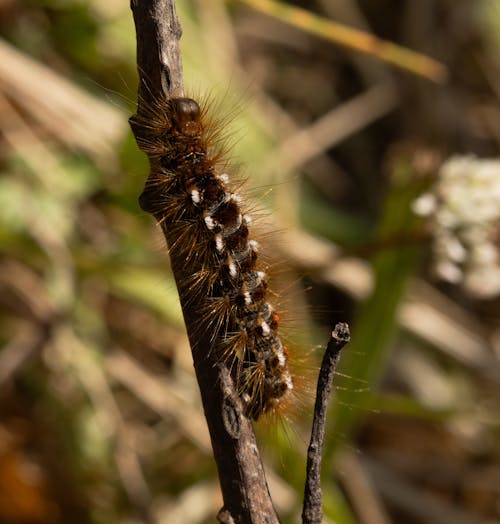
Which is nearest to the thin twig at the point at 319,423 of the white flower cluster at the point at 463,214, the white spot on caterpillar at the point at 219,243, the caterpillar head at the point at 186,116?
the white spot on caterpillar at the point at 219,243

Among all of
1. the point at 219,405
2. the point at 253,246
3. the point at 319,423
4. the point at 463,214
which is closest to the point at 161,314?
the point at 463,214

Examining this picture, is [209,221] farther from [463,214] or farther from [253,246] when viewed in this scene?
[463,214]

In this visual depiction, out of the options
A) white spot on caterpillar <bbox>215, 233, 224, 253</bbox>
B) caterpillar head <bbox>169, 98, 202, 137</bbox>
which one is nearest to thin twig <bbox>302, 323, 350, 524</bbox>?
white spot on caterpillar <bbox>215, 233, 224, 253</bbox>

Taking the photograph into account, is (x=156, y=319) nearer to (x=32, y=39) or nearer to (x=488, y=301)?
(x=32, y=39)

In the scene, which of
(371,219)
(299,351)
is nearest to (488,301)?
(371,219)

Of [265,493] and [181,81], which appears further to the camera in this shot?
[181,81]

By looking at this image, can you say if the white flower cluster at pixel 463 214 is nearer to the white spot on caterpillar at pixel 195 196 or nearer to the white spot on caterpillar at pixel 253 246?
the white spot on caterpillar at pixel 253 246
